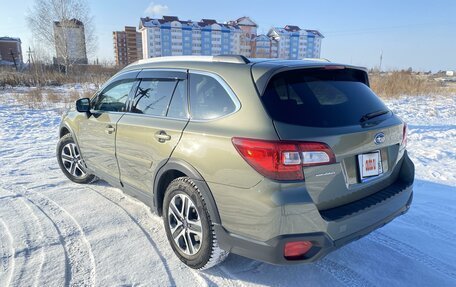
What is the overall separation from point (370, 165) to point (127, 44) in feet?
352

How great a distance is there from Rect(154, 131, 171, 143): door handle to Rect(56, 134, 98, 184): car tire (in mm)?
2222

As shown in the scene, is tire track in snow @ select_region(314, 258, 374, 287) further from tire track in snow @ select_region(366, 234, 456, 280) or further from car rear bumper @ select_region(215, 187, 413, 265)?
tire track in snow @ select_region(366, 234, 456, 280)

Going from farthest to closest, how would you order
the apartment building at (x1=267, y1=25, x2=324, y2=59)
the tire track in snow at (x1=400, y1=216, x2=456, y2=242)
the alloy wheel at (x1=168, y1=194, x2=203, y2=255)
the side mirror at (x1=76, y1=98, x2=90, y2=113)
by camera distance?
1. the apartment building at (x1=267, y1=25, x2=324, y2=59)
2. the side mirror at (x1=76, y1=98, x2=90, y2=113)
3. the tire track in snow at (x1=400, y1=216, x2=456, y2=242)
4. the alloy wheel at (x1=168, y1=194, x2=203, y2=255)

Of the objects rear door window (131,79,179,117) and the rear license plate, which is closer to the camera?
the rear license plate

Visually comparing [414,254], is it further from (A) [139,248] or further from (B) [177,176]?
(A) [139,248]

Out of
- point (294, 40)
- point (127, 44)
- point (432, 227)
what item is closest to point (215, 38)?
point (294, 40)

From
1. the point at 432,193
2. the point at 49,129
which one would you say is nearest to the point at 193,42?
the point at 49,129

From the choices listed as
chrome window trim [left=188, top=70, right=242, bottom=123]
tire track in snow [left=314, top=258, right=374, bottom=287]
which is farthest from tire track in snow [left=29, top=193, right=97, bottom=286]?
tire track in snow [left=314, top=258, right=374, bottom=287]

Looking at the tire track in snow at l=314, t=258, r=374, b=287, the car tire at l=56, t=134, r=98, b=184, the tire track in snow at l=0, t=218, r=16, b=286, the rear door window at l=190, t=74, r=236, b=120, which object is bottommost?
the tire track in snow at l=0, t=218, r=16, b=286

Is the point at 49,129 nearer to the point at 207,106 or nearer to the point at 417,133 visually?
the point at 207,106

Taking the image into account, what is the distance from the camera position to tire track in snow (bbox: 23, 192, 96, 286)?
2.54 m

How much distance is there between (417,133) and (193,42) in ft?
274

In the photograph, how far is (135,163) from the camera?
3213 millimetres

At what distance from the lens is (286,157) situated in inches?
78.5
